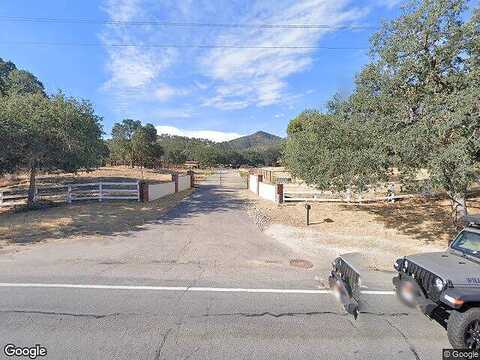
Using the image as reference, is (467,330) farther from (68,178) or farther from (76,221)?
(68,178)

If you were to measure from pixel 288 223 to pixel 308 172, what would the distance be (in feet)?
Answer: 8.70

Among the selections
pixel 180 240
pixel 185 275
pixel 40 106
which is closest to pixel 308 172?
pixel 180 240

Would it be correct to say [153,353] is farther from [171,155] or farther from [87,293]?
[171,155]

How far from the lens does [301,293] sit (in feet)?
19.4

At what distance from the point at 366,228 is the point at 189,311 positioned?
29.4ft

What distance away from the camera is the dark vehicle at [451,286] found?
3.95 metres

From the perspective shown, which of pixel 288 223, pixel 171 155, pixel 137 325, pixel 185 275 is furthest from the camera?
pixel 171 155

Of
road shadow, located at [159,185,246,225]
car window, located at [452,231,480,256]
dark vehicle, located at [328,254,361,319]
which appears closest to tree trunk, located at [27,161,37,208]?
road shadow, located at [159,185,246,225]

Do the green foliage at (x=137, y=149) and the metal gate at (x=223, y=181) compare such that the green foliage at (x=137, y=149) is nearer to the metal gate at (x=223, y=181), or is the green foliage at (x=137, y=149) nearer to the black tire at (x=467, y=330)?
the metal gate at (x=223, y=181)

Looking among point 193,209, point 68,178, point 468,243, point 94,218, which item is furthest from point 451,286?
point 68,178

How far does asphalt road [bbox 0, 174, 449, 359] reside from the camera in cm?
401

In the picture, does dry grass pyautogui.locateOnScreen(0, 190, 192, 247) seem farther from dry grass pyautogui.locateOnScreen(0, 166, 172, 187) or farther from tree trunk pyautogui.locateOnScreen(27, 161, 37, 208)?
dry grass pyautogui.locateOnScreen(0, 166, 172, 187)

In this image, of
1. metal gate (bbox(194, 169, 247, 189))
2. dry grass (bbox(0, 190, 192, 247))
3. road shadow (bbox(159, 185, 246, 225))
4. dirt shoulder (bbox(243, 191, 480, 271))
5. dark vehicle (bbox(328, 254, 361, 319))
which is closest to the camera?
dark vehicle (bbox(328, 254, 361, 319))

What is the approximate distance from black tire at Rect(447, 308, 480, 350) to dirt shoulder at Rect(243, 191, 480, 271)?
387cm
